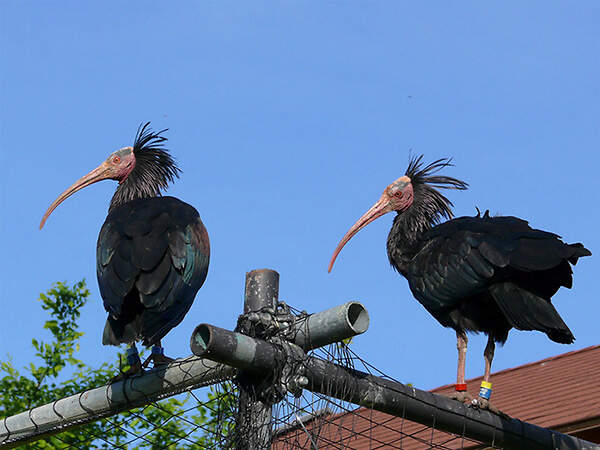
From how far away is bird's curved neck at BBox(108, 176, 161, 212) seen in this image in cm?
945

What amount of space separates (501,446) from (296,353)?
5.12 feet

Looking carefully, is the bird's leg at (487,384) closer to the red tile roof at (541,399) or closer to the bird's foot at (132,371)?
the red tile roof at (541,399)

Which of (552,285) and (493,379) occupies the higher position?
(493,379)

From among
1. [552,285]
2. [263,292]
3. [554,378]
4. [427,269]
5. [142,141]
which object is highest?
[142,141]

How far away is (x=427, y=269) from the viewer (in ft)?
28.0

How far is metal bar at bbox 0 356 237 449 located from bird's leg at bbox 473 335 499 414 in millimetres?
2239

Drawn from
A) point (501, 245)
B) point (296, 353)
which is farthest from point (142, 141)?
point (296, 353)

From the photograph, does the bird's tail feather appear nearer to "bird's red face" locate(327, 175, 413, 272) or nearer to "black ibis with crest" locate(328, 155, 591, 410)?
"black ibis with crest" locate(328, 155, 591, 410)

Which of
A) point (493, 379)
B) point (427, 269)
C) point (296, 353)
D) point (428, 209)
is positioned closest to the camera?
point (296, 353)

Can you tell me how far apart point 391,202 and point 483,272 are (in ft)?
7.31

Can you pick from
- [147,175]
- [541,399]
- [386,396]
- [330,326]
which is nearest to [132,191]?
[147,175]

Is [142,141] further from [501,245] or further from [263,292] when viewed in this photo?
[263,292]

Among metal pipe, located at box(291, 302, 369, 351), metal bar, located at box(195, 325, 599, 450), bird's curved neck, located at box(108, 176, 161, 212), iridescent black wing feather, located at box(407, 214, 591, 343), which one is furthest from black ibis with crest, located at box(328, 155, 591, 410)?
metal pipe, located at box(291, 302, 369, 351)

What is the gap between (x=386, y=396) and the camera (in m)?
5.18
